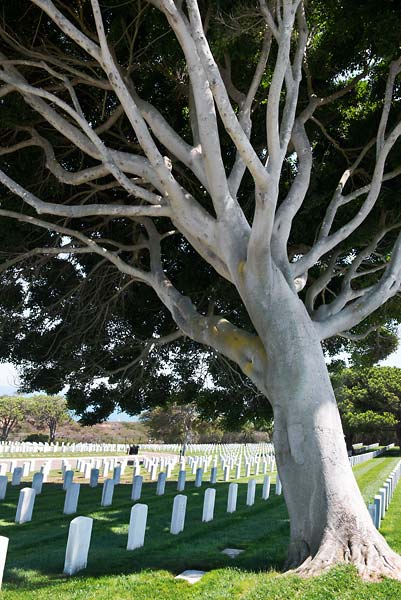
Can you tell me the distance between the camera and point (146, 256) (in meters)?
12.7

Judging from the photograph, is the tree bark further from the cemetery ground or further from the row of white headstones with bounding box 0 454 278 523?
the row of white headstones with bounding box 0 454 278 523

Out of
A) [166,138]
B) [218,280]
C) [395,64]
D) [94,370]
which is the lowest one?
[94,370]

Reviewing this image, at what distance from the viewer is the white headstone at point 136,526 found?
6.80 metres

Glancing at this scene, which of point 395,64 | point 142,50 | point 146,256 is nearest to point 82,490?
point 146,256

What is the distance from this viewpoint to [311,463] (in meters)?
5.75

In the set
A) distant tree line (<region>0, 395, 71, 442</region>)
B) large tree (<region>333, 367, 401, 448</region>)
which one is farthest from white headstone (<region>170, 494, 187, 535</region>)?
distant tree line (<region>0, 395, 71, 442</region>)

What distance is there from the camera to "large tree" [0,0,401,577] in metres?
5.95

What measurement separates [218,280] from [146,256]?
77.8 inches

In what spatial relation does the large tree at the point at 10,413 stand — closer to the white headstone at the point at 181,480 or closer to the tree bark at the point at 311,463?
the white headstone at the point at 181,480

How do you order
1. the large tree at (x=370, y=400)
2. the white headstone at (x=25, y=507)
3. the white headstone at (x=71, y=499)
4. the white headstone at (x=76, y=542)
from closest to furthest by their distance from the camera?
the white headstone at (x=76, y=542) < the white headstone at (x=25, y=507) < the white headstone at (x=71, y=499) < the large tree at (x=370, y=400)

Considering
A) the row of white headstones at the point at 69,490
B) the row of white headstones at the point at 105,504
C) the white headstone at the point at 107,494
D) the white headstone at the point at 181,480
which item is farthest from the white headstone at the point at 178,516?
the white headstone at the point at 181,480

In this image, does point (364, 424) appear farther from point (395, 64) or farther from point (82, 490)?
point (395, 64)

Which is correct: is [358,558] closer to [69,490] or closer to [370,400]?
[69,490]

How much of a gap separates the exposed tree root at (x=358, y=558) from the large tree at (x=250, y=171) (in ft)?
0.05
